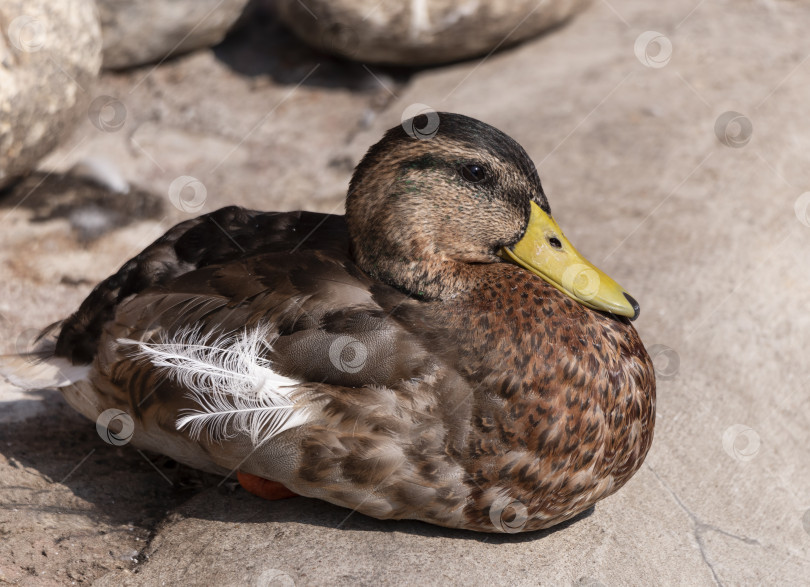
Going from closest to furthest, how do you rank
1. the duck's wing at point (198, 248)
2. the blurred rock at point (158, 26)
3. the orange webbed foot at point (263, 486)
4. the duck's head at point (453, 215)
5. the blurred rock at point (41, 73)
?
the duck's head at point (453, 215), the orange webbed foot at point (263, 486), the duck's wing at point (198, 248), the blurred rock at point (41, 73), the blurred rock at point (158, 26)

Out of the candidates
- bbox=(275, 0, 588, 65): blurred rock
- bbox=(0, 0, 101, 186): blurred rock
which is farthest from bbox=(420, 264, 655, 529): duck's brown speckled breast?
bbox=(275, 0, 588, 65): blurred rock

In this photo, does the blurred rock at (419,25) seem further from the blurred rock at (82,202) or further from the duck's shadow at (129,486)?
the duck's shadow at (129,486)

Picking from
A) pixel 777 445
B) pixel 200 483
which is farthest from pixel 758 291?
pixel 200 483

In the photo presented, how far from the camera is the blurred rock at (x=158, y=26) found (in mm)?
5750

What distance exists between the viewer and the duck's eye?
2.68 m

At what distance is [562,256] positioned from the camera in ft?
9.11

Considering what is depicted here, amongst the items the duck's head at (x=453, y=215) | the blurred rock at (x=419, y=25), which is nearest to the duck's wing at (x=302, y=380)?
the duck's head at (x=453, y=215)

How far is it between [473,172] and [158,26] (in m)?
3.99

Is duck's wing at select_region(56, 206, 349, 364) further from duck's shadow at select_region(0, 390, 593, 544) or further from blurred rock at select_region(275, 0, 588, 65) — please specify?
blurred rock at select_region(275, 0, 588, 65)

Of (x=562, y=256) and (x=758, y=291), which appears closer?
(x=562, y=256)

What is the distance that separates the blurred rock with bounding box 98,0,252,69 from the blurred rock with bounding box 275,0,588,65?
50 cm

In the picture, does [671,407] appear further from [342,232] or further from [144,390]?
[144,390]

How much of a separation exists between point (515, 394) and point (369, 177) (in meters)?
0.79

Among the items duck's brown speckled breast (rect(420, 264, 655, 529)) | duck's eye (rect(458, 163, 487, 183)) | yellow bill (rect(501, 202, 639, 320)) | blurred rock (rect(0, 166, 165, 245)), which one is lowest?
blurred rock (rect(0, 166, 165, 245))
